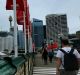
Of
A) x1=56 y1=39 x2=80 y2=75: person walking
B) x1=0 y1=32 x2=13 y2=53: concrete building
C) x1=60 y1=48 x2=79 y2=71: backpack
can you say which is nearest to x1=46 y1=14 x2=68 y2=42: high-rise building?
x1=0 y1=32 x2=13 y2=53: concrete building

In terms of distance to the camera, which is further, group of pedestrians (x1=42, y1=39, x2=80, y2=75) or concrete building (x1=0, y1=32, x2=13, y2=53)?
concrete building (x1=0, y1=32, x2=13, y2=53)

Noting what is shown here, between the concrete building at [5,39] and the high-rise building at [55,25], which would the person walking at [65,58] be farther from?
the high-rise building at [55,25]

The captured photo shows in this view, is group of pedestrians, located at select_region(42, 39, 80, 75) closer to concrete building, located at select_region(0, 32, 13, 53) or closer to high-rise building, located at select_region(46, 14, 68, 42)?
concrete building, located at select_region(0, 32, 13, 53)

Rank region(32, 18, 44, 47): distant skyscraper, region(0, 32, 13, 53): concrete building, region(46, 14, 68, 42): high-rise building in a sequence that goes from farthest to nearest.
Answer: region(46, 14, 68, 42): high-rise building → region(32, 18, 44, 47): distant skyscraper → region(0, 32, 13, 53): concrete building

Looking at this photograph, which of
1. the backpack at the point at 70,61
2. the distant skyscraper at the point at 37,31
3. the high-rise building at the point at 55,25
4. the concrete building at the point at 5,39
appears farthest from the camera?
the high-rise building at the point at 55,25

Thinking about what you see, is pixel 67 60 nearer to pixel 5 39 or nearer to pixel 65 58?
pixel 65 58

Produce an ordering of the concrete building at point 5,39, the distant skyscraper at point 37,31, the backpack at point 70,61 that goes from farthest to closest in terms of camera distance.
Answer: the distant skyscraper at point 37,31
the concrete building at point 5,39
the backpack at point 70,61

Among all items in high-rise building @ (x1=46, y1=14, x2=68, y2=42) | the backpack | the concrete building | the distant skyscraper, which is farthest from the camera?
high-rise building @ (x1=46, y1=14, x2=68, y2=42)

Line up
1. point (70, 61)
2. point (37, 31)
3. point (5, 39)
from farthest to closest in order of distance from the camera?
point (37, 31) < point (5, 39) < point (70, 61)

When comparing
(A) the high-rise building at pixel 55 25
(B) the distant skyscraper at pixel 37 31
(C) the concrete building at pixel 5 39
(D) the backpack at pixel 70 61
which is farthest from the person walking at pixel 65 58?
(A) the high-rise building at pixel 55 25

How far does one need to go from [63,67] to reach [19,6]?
9666 millimetres

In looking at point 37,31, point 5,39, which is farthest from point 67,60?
point 37,31

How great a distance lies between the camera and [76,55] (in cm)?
870

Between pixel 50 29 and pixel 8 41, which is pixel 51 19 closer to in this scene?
pixel 50 29
